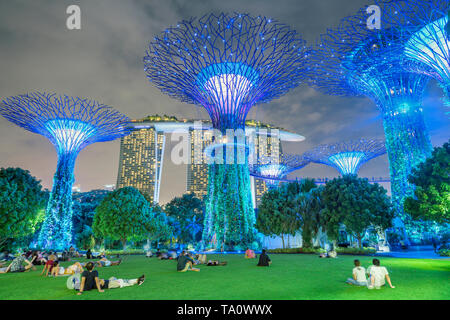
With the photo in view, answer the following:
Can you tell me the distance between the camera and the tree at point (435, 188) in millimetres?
16609

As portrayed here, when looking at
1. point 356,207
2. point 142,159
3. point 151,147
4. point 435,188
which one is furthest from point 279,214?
point 142,159

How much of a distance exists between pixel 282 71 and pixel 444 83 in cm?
1337

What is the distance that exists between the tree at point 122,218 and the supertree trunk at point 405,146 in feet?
91.0

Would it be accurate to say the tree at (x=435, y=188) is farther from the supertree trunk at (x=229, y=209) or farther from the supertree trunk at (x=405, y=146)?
the supertree trunk at (x=229, y=209)

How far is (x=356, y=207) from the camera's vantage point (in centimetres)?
2252

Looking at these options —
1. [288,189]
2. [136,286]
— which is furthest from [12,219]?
[288,189]

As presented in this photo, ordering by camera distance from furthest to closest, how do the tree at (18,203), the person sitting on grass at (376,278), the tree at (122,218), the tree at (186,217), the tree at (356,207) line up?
the tree at (186,217) → the tree at (122,218) → the tree at (356,207) → the tree at (18,203) → the person sitting on grass at (376,278)

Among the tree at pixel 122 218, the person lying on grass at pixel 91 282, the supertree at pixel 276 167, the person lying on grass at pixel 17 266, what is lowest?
the person lying on grass at pixel 17 266

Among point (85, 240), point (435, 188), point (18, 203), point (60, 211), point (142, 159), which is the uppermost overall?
point (142, 159)

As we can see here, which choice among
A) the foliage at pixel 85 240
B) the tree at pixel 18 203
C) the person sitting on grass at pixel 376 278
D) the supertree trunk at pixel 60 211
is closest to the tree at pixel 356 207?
the person sitting on grass at pixel 376 278

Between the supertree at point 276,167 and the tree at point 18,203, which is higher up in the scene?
the supertree at point 276,167

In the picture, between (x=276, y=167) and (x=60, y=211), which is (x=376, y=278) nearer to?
(x=60, y=211)

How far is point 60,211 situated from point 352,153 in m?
43.3
